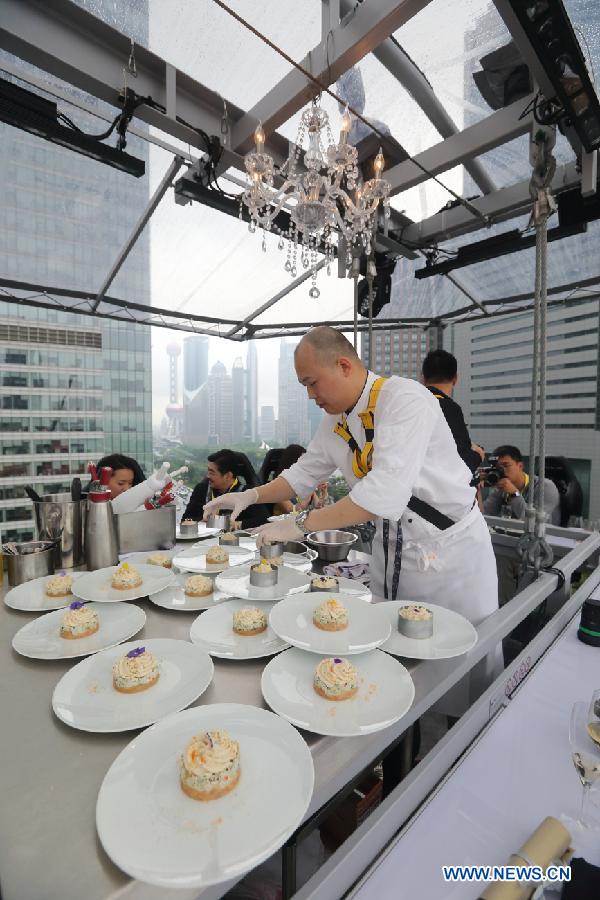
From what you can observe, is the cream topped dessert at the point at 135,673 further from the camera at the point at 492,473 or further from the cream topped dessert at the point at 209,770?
the camera at the point at 492,473

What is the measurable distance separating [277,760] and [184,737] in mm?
181

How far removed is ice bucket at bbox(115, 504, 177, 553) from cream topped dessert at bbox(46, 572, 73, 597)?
43 centimetres

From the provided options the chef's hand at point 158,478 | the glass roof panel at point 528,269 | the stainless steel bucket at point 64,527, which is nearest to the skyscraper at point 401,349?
the glass roof panel at point 528,269

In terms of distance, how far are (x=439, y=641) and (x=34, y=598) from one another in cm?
126

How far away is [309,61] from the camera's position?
2.28 metres

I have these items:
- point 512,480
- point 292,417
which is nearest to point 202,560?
point 512,480

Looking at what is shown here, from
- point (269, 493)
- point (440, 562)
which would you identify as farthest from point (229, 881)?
point (269, 493)

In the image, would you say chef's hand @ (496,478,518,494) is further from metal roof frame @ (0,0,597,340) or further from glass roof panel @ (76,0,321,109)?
glass roof panel @ (76,0,321,109)

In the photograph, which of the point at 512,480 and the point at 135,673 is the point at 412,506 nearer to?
the point at 135,673

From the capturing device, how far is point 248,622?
1.10m

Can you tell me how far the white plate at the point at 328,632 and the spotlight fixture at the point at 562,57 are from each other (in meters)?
2.17

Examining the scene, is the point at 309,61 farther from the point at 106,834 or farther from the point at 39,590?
the point at 106,834

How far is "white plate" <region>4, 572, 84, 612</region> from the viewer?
49.2 inches

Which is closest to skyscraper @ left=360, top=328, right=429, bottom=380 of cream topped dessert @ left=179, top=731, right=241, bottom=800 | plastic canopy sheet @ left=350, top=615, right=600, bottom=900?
plastic canopy sheet @ left=350, top=615, right=600, bottom=900
